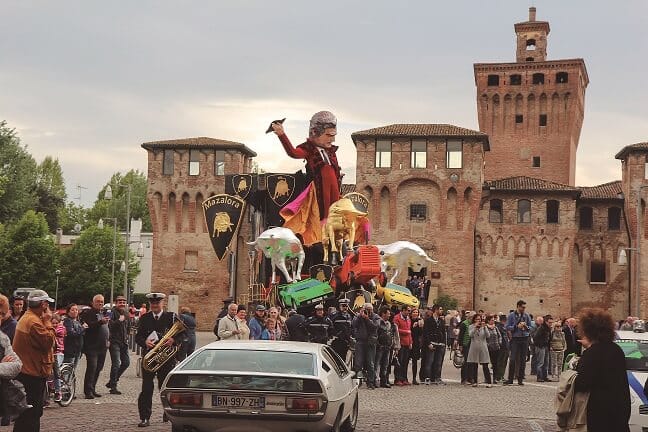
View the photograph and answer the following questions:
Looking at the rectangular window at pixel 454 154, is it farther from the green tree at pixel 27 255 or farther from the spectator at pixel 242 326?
the spectator at pixel 242 326

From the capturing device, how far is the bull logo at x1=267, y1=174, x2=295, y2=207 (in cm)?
4812

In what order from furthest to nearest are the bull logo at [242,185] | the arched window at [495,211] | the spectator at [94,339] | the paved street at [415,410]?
1. the arched window at [495,211]
2. the bull logo at [242,185]
3. the spectator at [94,339]
4. the paved street at [415,410]

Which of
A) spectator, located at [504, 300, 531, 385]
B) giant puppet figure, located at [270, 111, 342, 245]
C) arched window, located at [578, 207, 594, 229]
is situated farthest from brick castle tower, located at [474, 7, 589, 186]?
spectator, located at [504, 300, 531, 385]

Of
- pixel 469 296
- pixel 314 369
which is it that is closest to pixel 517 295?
pixel 469 296

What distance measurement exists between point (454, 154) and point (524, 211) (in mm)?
5754

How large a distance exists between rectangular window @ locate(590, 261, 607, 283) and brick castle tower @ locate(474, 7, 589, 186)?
9.70 metres

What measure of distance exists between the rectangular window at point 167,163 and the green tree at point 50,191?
12.6 meters

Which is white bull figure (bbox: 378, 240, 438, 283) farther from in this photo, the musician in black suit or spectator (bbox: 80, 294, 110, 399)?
the musician in black suit

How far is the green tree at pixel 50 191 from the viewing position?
80.8 m

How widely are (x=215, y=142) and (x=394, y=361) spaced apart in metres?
42.9

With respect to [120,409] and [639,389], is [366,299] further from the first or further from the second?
[639,389]

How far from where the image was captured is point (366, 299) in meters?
30.2

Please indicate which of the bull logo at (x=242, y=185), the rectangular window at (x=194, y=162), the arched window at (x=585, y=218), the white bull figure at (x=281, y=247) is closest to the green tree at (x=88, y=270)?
the rectangular window at (x=194, y=162)

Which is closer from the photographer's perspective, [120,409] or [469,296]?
[120,409]
